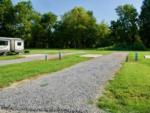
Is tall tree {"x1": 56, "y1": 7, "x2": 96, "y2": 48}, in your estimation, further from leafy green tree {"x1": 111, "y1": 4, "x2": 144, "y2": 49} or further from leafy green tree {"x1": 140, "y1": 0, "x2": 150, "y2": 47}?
leafy green tree {"x1": 140, "y1": 0, "x2": 150, "y2": 47}

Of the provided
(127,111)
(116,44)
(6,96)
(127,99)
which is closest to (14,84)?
(6,96)

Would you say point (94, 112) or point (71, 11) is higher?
point (71, 11)

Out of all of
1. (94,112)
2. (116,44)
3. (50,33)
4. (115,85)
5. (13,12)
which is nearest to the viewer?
(94,112)

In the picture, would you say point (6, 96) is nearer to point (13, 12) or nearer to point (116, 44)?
point (13, 12)

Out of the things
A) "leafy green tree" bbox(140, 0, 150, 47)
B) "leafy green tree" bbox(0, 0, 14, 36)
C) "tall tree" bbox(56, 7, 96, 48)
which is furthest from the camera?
"tall tree" bbox(56, 7, 96, 48)

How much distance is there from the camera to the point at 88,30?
8000 centimetres

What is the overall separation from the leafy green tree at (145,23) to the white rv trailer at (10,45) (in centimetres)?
4215

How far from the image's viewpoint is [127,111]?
6.98m

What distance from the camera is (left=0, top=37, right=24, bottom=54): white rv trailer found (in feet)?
127

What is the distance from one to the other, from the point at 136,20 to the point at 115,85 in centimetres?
7208

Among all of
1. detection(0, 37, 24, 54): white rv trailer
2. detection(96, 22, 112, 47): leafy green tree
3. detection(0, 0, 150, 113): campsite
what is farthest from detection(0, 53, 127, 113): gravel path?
detection(96, 22, 112, 47): leafy green tree

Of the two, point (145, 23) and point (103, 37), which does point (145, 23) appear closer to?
point (145, 23)

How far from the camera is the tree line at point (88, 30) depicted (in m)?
78.4

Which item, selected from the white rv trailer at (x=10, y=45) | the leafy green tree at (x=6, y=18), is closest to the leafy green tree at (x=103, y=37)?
the leafy green tree at (x=6, y=18)
